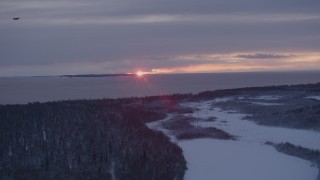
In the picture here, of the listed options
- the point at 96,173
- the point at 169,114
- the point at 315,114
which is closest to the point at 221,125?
the point at 315,114

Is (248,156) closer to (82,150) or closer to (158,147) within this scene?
(158,147)

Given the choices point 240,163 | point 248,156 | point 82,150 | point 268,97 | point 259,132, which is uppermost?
point 268,97

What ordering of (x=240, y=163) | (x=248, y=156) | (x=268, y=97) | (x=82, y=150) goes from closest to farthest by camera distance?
(x=240, y=163), (x=82, y=150), (x=248, y=156), (x=268, y=97)

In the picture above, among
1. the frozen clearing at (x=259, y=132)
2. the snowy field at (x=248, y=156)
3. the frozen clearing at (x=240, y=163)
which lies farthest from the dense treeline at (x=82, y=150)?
the frozen clearing at (x=259, y=132)

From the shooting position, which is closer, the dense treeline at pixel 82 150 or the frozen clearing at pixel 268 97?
the dense treeline at pixel 82 150

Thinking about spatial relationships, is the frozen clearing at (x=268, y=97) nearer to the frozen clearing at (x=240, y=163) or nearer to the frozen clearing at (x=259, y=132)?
the frozen clearing at (x=259, y=132)

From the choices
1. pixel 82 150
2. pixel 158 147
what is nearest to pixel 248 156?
pixel 158 147

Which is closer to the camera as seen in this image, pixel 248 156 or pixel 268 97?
pixel 248 156

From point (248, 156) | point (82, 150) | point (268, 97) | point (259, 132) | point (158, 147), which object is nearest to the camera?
point (82, 150)
